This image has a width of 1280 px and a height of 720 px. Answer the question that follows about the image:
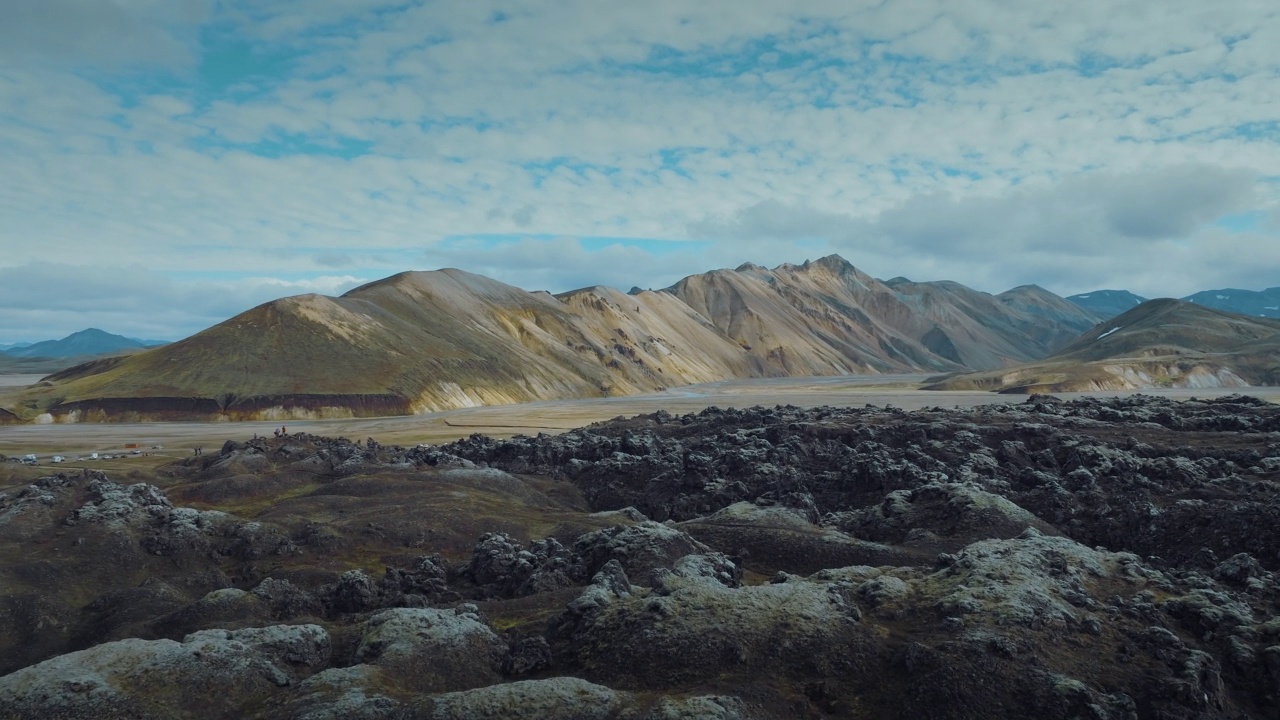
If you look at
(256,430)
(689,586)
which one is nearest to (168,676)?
(689,586)

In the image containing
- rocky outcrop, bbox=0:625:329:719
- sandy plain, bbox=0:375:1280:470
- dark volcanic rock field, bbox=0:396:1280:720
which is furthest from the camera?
sandy plain, bbox=0:375:1280:470

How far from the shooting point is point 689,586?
79.6 feet

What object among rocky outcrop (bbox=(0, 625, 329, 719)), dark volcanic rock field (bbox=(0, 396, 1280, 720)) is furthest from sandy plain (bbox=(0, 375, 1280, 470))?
rocky outcrop (bbox=(0, 625, 329, 719))

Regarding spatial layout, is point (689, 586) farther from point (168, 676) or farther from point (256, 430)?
point (256, 430)

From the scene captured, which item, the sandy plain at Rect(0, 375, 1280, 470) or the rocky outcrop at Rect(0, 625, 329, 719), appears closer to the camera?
the rocky outcrop at Rect(0, 625, 329, 719)

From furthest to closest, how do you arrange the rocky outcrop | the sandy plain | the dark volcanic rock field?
the sandy plain
the dark volcanic rock field
the rocky outcrop

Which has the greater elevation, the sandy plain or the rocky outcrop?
the sandy plain

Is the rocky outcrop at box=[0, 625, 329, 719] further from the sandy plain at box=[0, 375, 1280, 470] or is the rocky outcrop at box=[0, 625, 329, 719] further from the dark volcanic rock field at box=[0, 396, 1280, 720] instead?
the sandy plain at box=[0, 375, 1280, 470]

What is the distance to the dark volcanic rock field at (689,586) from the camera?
19.2 m

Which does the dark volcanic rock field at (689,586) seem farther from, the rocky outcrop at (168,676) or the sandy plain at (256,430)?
the sandy plain at (256,430)

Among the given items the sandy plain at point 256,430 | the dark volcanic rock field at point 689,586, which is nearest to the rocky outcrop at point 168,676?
the dark volcanic rock field at point 689,586

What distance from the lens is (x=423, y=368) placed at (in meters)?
150

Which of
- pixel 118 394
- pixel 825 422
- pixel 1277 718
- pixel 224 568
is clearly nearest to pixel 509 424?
pixel 825 422

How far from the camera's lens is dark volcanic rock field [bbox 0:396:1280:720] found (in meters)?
19.2
